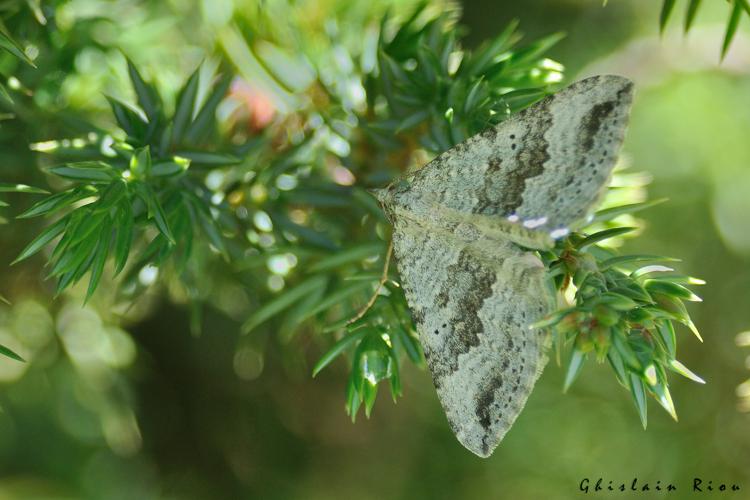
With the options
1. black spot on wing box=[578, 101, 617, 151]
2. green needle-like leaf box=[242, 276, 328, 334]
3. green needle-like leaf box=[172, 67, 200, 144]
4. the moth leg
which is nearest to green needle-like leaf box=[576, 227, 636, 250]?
black spot on wing box=[578, 101, 617, 151]

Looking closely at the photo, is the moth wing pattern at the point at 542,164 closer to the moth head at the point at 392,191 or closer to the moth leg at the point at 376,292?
the moth head at the point at 392,191

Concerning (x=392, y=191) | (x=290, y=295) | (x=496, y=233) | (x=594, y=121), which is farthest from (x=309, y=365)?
(x=594, y=121)

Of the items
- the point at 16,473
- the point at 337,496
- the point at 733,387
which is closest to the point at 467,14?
the point at 733,387

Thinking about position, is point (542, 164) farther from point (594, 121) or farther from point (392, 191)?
point (392, 191)

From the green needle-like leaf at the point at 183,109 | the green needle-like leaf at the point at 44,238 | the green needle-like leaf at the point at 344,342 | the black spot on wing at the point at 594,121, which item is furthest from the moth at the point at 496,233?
the green needle-like leaf at the point at 44,238

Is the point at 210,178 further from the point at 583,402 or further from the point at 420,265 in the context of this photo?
the point at 583,402
